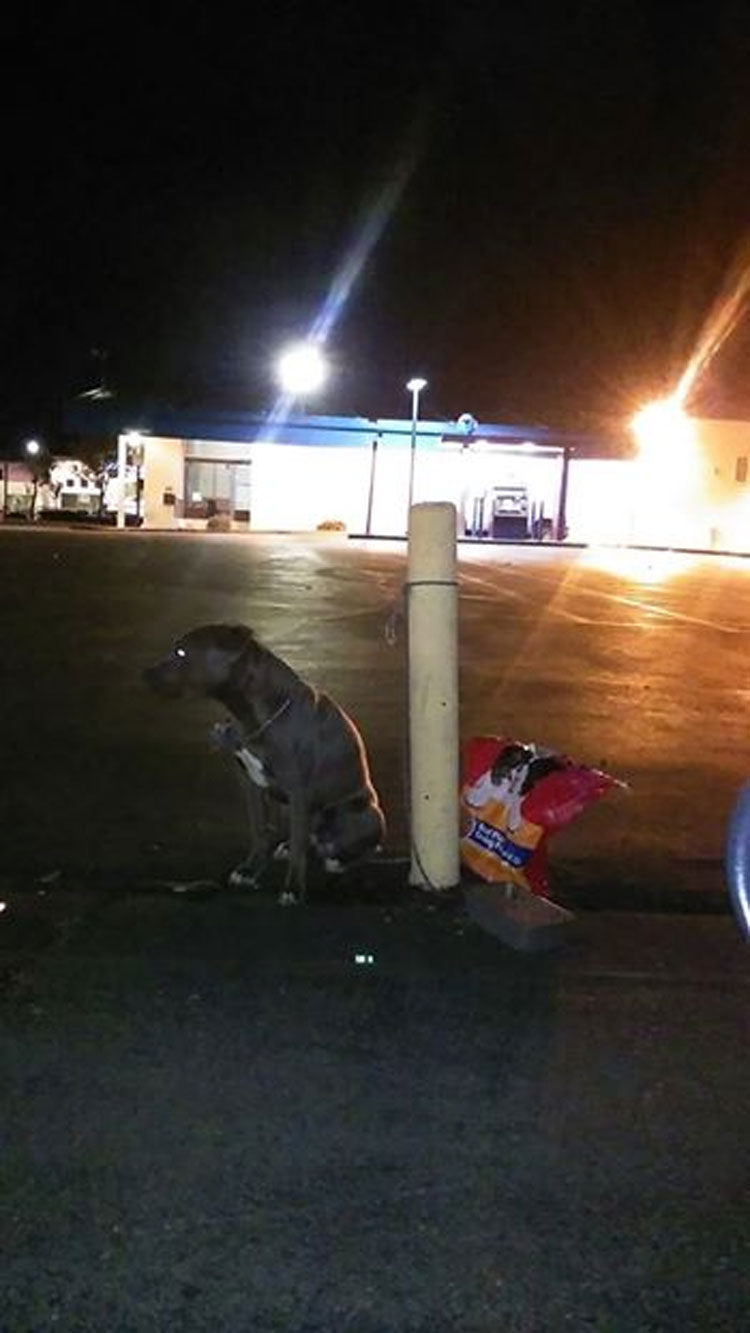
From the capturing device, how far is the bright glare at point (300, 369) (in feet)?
159

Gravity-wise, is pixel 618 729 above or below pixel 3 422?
below

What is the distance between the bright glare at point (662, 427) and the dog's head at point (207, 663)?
43542 mm

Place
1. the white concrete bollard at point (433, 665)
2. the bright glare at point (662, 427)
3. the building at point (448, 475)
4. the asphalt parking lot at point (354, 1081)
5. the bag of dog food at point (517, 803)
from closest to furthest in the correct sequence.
Result: the asphalt parking lot at point (354, 1081), the bag of dog food at point (517, 803), the white concrete bollard at point (433, 665), the bright glare at point (662, 427), the building at point (448, 475)

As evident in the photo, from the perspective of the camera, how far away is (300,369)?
1911 inches

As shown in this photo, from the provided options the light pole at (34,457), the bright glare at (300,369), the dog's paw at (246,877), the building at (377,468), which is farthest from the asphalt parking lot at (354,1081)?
the light pole at (34,457)

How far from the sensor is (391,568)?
27.8 meters

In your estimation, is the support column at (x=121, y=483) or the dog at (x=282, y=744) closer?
the dog at (x=282, y=744)

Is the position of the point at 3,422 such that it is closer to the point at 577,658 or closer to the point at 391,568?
the point at 391,568

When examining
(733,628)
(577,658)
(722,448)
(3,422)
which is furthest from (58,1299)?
(3,422)

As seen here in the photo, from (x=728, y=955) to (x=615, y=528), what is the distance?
45.2m

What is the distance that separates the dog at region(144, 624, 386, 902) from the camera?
17.0ft

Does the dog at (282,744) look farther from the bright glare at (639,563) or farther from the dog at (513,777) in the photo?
the bright glare at (639,563)

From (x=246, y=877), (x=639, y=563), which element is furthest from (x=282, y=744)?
(x=639, y=563)

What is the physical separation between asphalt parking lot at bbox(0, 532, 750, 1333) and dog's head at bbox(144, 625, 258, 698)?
0.85 meters
